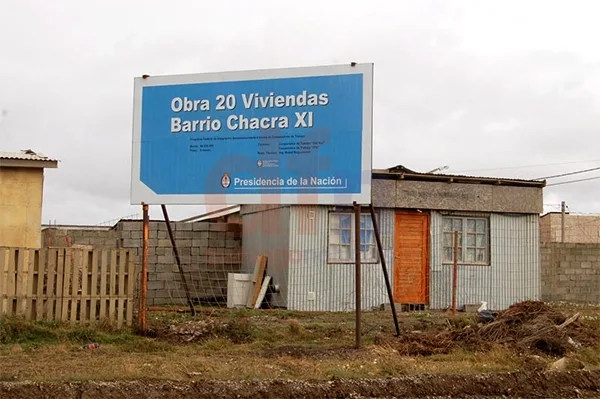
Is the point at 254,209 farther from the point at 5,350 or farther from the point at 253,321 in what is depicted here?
the point at 5,350

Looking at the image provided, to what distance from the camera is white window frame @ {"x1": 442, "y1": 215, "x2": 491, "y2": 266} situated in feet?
66.6

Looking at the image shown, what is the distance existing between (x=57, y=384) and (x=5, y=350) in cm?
299

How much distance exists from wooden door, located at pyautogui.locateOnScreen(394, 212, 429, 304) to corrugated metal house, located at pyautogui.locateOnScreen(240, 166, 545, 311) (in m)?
0.02

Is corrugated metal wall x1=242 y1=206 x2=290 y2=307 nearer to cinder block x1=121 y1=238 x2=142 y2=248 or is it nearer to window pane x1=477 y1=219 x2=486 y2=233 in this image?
cinder block x1=121 y1=238 x2=142 y2=248

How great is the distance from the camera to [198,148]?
42.8 feet

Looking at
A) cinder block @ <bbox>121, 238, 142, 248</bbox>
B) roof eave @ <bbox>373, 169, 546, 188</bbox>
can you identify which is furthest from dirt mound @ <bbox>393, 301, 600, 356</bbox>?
cinder block @ <bbox>121, 238, 142, 248</bbox>

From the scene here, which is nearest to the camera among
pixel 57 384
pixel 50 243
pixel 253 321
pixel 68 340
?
pixel 57 384

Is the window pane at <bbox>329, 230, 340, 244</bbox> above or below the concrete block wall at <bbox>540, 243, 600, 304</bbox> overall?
above

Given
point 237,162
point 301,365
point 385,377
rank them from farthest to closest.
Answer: point 237,162 < point 301,365 < point 385,377

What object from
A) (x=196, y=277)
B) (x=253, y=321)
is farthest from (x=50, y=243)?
(x=253, y=321)

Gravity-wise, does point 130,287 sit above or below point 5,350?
above

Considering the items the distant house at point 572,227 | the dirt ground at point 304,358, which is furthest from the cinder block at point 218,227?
the distant house at point 572,227

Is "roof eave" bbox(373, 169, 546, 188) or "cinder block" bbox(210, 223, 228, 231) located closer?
"roof eave" bbox(373, 169, 546, 188)

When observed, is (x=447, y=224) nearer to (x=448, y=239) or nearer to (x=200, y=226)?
(x=448, y=239)
